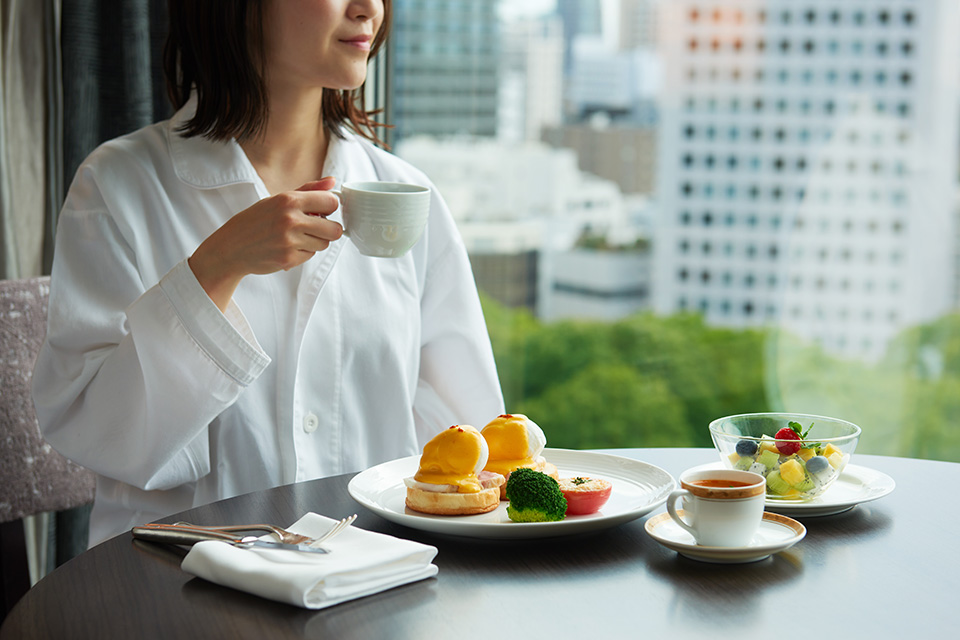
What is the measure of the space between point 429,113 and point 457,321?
81.1 inches

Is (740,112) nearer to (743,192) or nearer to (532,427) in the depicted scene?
(743,192)

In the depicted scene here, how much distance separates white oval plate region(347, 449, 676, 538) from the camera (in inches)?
35.4

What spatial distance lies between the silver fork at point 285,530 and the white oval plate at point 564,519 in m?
0.06

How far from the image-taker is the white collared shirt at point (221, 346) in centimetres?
117

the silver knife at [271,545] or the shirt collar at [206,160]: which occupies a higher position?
the shirt collar at [206,160]

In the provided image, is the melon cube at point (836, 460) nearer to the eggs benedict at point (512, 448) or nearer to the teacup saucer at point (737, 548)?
the teacup saucer at point (737, 548)

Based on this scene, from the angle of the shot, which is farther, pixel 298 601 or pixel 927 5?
pixel 927 5

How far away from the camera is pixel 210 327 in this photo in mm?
1135

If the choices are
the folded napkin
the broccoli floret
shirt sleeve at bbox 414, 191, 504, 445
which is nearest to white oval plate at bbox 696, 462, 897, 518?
the broccoli floret

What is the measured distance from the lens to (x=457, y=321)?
157 centimetres

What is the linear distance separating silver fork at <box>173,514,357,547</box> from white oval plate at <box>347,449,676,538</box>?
6 cm

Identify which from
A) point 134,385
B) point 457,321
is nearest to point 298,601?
point 134,385

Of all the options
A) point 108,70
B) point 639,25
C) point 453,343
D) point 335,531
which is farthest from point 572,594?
point 639,25

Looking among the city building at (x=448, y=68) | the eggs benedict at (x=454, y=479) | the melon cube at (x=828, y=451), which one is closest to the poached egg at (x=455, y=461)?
the eggs benedict at (x=454, y=479)
